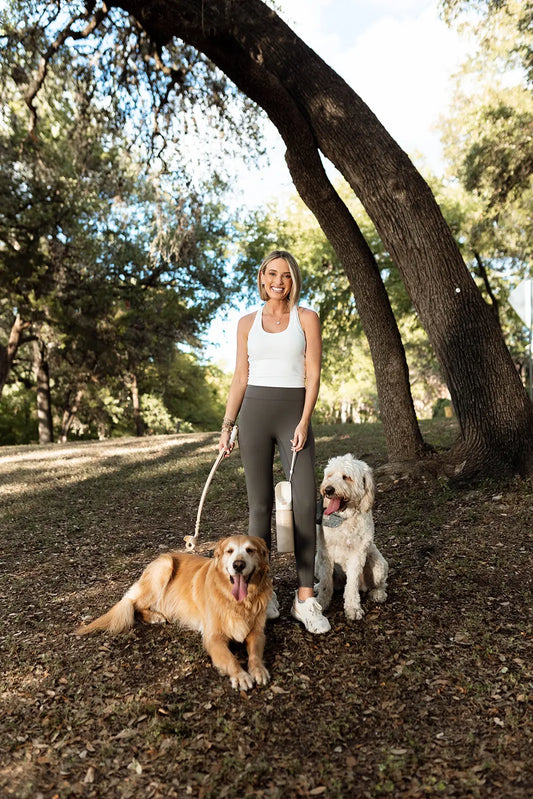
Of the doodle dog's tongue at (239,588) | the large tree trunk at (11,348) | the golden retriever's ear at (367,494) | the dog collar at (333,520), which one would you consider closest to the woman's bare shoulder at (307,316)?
the golden retriever's ear at (367,494)

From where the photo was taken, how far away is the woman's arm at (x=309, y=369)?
12.0 ft

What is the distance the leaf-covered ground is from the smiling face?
2.12 m

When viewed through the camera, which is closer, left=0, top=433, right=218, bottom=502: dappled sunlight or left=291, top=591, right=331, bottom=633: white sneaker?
left=291, top=591, right=331, bottom=633: white sneaker

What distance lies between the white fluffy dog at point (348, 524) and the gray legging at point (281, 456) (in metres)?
0.13

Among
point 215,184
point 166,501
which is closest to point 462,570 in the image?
point 166,501

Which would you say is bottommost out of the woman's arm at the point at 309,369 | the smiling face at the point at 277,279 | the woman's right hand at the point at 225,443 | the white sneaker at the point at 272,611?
the white sneaker at the point at 272,611

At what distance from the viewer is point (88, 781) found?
2.61 metres

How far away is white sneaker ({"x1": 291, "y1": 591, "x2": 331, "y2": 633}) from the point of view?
12.3 ft

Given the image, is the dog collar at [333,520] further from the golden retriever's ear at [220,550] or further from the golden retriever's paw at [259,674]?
the golden retriever's paw at [259,674]

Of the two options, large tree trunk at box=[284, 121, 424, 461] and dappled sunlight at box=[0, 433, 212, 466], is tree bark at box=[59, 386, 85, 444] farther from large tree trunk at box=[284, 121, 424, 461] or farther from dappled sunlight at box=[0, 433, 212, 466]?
large tree trunk at box=[284, 121, 424, 461]

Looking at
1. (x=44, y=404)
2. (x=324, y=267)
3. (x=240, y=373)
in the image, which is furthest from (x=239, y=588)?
(x=44, y=404)

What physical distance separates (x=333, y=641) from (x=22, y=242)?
18.7 meters

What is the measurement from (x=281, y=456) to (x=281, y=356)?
629mm

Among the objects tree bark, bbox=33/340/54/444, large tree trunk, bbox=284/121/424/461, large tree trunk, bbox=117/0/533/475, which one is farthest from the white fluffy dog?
tree bark, bbox=33/340/54/444
